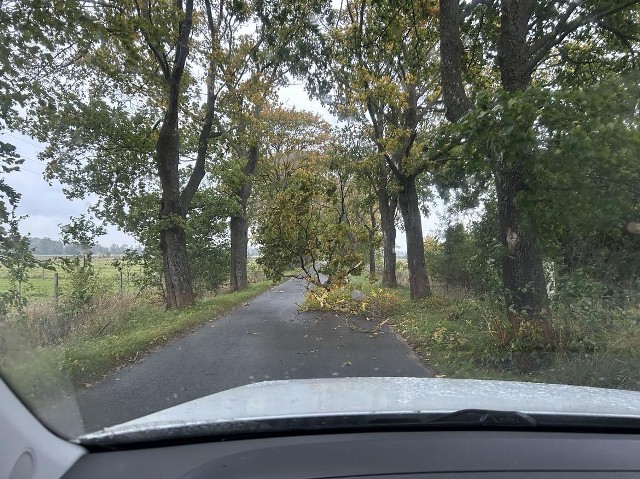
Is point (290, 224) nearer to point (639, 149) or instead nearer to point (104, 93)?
point (104, 93)

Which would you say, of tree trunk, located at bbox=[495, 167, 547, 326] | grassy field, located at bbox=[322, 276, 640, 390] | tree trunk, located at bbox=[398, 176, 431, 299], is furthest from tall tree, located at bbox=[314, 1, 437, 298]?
grassy field, located at bbox=[322, 276, 640, 390]

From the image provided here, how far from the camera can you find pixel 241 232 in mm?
27344

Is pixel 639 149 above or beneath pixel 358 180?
beneath

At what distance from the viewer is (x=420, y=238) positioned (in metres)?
19.4

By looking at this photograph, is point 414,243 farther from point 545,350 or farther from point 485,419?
point 485,419

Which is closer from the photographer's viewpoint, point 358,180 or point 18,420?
point 18,420

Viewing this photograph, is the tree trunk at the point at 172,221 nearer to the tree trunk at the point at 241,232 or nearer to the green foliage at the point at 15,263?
the tree trunk at the point at 241,232

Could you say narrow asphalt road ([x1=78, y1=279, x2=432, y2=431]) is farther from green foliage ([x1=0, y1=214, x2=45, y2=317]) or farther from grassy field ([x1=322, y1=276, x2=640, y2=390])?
green foliage ([x1=0, y1=214, x2=45, y2=317])

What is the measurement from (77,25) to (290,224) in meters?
9.10

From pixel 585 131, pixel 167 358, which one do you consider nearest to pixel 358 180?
pixel 167 358

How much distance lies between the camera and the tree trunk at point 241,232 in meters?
25.2

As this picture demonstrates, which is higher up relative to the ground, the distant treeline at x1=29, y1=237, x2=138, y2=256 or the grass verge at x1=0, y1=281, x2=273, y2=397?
the distant treeline at x1=29, y1=237, x2=138, y2=256

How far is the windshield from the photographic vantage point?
6238 mm

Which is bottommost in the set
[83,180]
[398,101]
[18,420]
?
[18,420]
